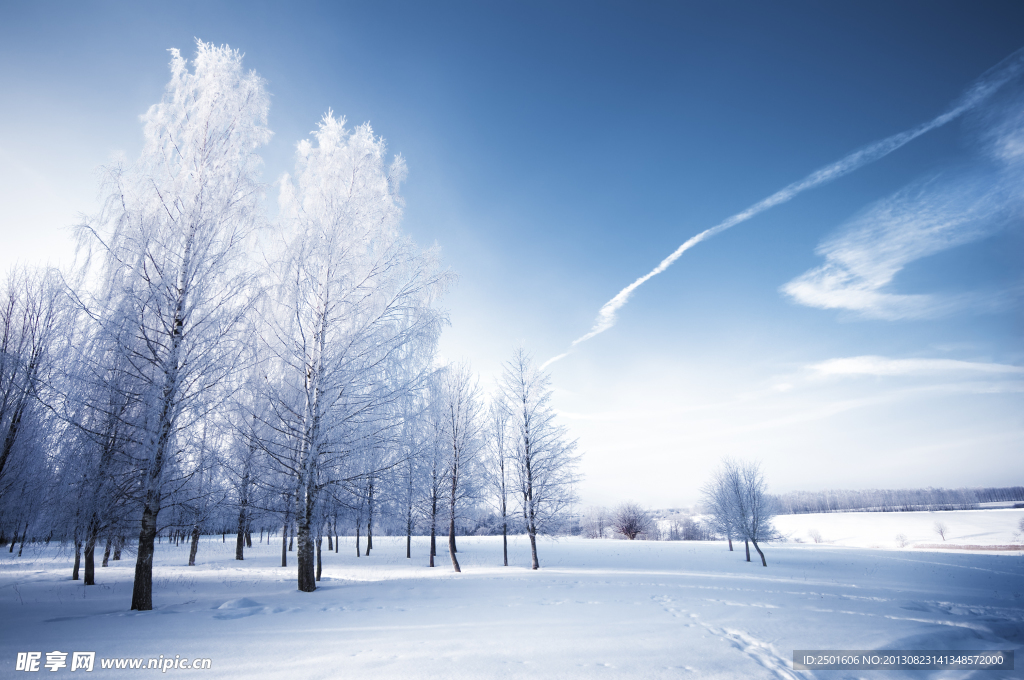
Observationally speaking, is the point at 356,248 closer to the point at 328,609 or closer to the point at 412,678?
the point at 328,609

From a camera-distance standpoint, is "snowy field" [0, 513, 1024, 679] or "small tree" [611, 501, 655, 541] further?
"small tree" [611, 501, 655, 541]

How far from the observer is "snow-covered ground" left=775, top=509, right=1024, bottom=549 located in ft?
148

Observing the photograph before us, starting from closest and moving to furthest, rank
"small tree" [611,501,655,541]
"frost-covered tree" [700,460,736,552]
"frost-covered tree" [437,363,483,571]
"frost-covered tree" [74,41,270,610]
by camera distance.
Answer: "frost-covered tree" [74,41,270,610] → "frost-covered tree" [437,363,483,571] → "frost-covered tree" [700,460,736,552] → "small tree" [611,501,655,541]

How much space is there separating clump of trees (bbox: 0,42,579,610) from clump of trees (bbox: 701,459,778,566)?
24904 millimetres

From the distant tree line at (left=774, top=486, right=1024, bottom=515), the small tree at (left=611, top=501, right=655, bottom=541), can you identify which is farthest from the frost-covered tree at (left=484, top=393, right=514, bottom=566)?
the distant tree line at (left=774, top=486, right=1024, bottom=515)

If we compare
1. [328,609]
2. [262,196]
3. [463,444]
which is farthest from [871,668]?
[463,444]

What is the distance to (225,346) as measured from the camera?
8.23m

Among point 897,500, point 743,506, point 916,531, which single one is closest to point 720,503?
point 743,506

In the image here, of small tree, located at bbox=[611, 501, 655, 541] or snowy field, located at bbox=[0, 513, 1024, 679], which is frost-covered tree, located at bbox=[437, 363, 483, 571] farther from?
small tree, located at bbox=[611, 501, 655, 541]

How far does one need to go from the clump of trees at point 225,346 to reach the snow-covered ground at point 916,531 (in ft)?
184

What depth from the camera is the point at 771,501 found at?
28.5 m

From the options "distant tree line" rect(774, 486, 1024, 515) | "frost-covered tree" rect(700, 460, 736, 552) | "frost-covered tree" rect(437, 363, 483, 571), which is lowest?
"distant tree line" rect(774, 486, 1024, 515)

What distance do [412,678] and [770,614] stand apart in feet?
26.0

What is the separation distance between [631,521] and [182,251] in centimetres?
6012
